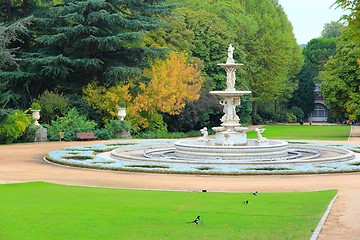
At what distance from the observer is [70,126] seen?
44.8 meters

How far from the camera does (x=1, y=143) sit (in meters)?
40.7

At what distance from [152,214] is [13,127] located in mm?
27578

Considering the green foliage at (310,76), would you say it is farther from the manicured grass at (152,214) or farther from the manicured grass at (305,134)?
the manicured grass at (152,214)

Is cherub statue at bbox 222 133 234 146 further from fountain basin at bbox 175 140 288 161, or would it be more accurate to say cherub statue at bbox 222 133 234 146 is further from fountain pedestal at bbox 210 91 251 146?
fountain basin at bbox 175 140 288 161

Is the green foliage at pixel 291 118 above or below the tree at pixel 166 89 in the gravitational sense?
below

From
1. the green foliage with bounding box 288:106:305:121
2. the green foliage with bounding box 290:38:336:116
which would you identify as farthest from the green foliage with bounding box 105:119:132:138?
the green foliage with bounding box 290:38:336:116

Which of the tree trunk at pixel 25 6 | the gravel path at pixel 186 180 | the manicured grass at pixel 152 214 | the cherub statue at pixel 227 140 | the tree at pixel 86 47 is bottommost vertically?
the gravel path at pixel 186 180

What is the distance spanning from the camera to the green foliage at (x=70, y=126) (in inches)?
1715

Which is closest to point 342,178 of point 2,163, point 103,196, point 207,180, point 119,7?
point 207,180

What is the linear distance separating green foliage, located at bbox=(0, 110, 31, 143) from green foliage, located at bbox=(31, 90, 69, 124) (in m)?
5.08

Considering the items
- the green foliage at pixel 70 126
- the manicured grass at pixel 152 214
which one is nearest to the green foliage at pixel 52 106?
the green foliage at pixel 70 126

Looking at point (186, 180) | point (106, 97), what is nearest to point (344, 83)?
point (106, 97)

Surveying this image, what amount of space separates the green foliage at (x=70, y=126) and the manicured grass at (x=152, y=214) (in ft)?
82.4

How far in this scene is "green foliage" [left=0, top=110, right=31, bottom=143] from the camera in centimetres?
3888
